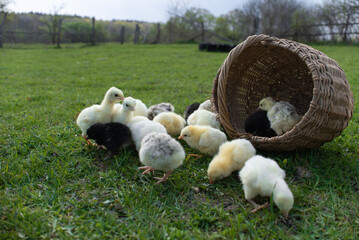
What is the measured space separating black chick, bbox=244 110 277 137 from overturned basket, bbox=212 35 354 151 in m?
0.16

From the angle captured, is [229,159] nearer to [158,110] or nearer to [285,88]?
[158,110]

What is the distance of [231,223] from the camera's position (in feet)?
6.55

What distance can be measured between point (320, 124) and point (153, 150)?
1428 mm

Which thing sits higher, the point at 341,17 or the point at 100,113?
the point at 341,17

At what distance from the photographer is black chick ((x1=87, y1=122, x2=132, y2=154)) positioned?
291 centimetres

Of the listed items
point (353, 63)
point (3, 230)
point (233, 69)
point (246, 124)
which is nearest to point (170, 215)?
point (3, 230)

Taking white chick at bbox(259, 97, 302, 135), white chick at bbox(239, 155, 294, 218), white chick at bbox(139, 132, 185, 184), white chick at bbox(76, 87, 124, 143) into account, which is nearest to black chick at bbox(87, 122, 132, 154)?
white chick at bbox(76, 87, 124, 143)

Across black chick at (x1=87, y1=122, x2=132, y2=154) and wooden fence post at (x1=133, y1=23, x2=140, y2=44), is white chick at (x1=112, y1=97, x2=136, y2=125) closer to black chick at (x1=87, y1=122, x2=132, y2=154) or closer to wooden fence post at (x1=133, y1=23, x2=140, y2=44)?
black chick at (x1=87, y1=122, x2=132, y2=154)

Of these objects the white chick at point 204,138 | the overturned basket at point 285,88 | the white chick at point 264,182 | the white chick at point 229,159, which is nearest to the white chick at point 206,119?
the overturned basket at point 285,88

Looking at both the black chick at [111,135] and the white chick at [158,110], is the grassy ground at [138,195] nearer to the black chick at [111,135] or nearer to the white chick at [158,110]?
the black chick at [111,135]

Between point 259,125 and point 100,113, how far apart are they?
174 centimetres

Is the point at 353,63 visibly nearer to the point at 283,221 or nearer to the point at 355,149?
the point at 355,149

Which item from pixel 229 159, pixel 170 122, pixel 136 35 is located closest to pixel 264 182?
pixel 229 159

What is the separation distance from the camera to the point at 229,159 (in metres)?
2.60
